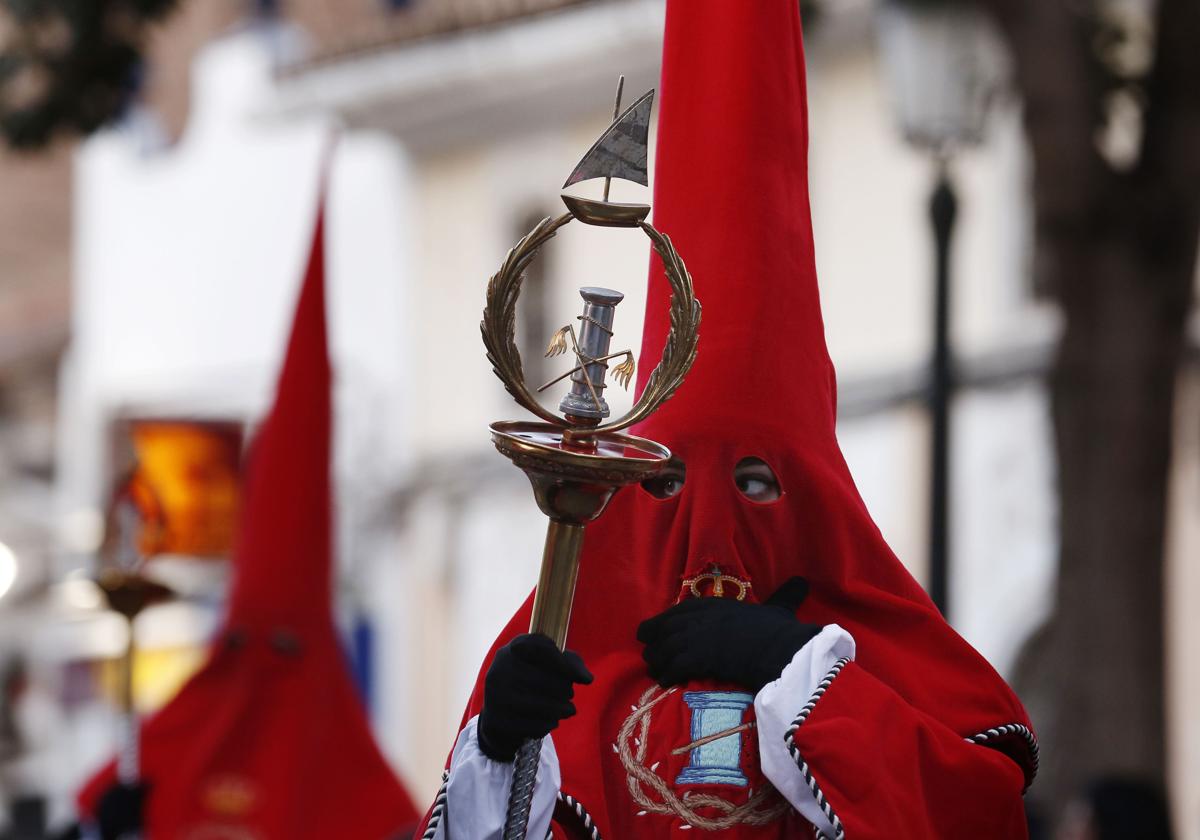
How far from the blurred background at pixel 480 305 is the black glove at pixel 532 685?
3646 millimetres

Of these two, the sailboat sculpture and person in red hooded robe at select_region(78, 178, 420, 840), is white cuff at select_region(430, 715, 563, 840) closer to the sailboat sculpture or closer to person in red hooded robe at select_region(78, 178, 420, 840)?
the sailboat sculpture

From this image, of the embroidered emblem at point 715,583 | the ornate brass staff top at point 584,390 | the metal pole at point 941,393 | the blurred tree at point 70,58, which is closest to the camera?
the ornate brass staff top at point 584,390

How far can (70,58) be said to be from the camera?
783 cm

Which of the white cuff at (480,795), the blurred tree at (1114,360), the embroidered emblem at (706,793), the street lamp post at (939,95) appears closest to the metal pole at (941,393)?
the street lamp post at (939,95)

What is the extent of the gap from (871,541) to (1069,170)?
441cm

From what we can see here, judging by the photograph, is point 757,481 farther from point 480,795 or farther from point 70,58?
point 70,58

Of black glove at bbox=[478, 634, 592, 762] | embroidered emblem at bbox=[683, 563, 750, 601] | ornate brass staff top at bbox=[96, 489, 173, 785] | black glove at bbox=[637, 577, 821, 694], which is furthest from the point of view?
ornate brass staff top at bbox=[96, 489, 173, 785]

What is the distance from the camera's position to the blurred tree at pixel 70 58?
7.78 m

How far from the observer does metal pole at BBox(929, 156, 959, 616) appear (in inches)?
248

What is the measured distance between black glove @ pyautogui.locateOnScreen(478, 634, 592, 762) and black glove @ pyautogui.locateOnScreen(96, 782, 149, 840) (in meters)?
3.60

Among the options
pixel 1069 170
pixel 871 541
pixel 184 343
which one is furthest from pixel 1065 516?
pixel 184 343

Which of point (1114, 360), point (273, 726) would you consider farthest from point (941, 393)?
point (273, 726)

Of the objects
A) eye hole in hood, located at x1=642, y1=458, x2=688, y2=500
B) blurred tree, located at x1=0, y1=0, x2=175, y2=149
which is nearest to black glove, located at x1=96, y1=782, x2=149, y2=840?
blurred tree, located at x1=0, y1=0, x2=175, y2=149

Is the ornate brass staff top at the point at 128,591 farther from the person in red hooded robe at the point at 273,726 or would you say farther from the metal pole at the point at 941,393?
the metal pole at the point at 941,393
